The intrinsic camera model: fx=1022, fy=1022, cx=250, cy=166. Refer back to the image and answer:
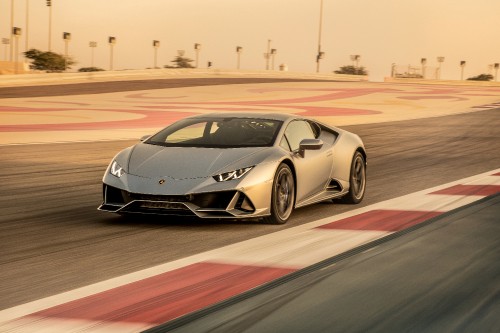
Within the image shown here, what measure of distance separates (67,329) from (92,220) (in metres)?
4.44

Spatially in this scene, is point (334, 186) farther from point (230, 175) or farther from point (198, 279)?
point (198, 279)

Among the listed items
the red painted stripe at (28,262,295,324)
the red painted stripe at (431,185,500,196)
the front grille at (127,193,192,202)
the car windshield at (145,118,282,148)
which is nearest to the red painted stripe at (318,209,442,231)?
the car windshield at (145,118,282,148)

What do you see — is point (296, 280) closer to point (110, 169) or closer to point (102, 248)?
point (102, 248)

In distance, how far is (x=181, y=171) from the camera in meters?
9.24

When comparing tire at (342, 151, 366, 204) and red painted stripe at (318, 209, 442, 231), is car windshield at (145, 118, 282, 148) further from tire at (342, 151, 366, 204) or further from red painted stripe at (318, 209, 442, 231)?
tire at (342, 151, 366, 204)

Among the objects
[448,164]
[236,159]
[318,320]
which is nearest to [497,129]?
[448,164]

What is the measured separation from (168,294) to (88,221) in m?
3.51

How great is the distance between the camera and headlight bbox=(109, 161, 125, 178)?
9407mm

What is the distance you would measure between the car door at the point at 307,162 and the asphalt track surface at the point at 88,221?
1.01ft

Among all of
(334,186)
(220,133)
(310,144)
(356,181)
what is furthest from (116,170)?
(356,181)

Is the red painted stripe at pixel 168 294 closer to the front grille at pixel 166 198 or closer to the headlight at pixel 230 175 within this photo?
the front grille at pixel 166 198

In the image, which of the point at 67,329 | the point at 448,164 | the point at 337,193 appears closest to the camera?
the point at 67,329

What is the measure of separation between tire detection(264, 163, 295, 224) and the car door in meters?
0.17

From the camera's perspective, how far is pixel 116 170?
9.50 meters
